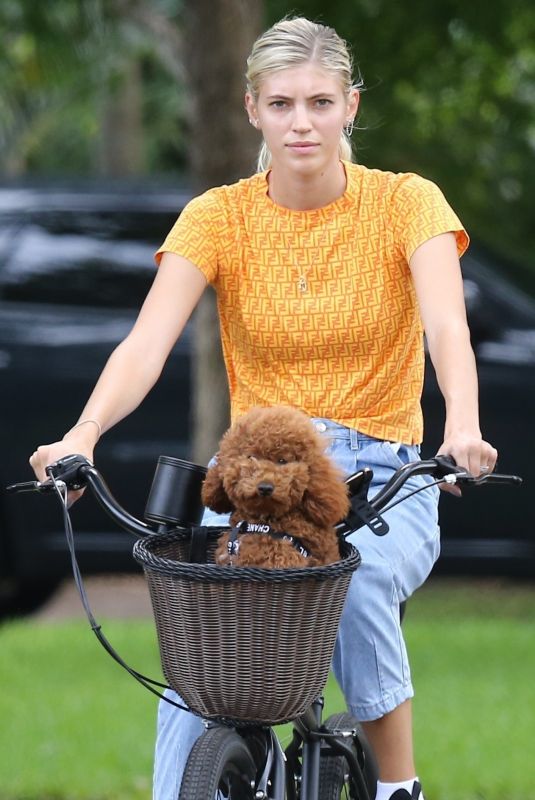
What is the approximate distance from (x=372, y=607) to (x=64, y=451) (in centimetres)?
72

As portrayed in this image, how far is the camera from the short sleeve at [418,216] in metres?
3.16

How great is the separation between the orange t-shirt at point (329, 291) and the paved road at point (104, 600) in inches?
199

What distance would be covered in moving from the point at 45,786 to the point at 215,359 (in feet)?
7.17

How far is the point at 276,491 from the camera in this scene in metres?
2.56

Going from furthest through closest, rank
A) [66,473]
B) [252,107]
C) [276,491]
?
[252,107] < [66,473] < [276,491]

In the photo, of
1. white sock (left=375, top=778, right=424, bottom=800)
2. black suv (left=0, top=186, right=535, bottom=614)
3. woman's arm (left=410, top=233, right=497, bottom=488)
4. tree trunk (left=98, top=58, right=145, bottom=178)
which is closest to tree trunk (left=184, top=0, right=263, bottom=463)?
black suv (left=0, top=186, right=535, bottom=614)

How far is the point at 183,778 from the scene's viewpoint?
2.74 meters

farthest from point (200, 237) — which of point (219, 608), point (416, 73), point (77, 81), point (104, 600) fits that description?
point (77, 81)

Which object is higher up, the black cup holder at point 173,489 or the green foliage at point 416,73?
the green foliage at point 416,73

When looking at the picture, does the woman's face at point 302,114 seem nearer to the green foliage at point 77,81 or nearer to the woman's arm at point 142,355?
the woman's arm at point 142,355

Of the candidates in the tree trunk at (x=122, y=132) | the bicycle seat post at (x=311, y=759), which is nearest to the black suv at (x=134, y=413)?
the bicycle seat post at (x=311, y=759)

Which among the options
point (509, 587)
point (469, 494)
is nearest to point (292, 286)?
point (469, 494)

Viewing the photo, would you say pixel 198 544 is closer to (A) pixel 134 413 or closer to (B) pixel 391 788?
(B) pixel 391 788

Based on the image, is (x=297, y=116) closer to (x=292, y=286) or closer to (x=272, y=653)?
(x=292, y=286)
